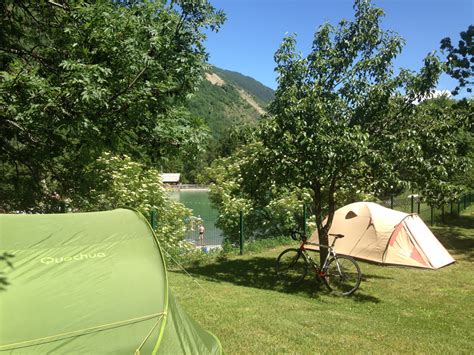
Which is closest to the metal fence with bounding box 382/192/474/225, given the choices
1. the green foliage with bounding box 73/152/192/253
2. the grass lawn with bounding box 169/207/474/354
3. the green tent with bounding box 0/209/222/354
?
the grass lawn with bounding box 169/207/474/354

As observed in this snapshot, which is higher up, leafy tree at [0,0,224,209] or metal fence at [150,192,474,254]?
leafy tree at [0,0,224,209]

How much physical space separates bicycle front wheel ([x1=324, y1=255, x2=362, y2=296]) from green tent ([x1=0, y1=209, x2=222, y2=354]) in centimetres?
490

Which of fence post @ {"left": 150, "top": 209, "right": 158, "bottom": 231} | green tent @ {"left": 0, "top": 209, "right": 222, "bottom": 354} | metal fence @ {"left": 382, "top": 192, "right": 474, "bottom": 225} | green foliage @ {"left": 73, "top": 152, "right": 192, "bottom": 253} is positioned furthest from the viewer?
metal fence @ {"left": 382, "top": 192, "right": 474, "bottom": 225}

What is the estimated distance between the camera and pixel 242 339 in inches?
225

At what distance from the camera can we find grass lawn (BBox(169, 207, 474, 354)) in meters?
5.80

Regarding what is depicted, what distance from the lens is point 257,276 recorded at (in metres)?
10.6

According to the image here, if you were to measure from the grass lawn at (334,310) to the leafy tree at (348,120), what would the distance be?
1.83 metres

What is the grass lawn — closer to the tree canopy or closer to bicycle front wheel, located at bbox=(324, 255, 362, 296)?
bicycle front wheel, located at bbox=(324, 255, 362, 296)

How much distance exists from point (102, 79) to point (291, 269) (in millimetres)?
6878

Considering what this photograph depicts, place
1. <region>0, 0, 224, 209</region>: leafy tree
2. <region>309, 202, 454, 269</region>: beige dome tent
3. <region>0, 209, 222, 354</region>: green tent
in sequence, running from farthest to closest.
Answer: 1. <region>309, 202, 454, 269</region>: beige dome tent
2. <region>0, 0, 224, 209</region>: leafy tree
3. <region>0, 209, 222, 354</region>: green tent

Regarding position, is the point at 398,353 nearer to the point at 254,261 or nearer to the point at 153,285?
the point at 153,285

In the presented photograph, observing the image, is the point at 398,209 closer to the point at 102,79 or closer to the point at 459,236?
the point at 459,236

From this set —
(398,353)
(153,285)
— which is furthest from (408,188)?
(153,285)

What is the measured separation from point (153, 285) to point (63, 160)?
531cm
